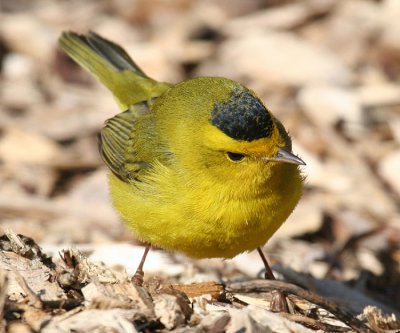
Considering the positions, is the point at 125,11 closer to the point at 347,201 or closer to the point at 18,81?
the point at 18,81

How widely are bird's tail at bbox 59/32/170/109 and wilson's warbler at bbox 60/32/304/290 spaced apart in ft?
3.52

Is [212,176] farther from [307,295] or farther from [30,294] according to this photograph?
[30,294]

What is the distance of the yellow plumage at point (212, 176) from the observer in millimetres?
4590

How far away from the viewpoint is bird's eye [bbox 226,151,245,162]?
462cm

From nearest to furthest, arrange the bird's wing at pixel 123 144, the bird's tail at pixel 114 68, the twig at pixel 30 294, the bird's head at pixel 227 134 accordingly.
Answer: the twig at pixel 30 294
the bird's head at pixel 227 134
the bird's wing at pixel 123 144
the bird's tail at pixel 114 68

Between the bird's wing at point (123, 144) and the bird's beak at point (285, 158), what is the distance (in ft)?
3.56

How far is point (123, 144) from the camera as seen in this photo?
5.92 meters

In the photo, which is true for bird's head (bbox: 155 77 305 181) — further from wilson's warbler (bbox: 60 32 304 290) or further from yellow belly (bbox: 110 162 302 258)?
yellow belly (bbox: 110 162 302 258)

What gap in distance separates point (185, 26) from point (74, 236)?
3948mm

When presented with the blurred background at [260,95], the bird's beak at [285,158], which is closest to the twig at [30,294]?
the bird's beak at [285,158]

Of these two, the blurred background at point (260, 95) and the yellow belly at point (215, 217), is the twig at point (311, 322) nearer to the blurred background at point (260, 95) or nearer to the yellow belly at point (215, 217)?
the yellow belly at point (215, 217)

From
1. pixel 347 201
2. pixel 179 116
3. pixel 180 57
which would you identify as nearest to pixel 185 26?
pixel 180 57

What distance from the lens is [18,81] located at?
8.67m

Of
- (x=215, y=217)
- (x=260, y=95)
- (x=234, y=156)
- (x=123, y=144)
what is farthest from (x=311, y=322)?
(x=260, y=95)
